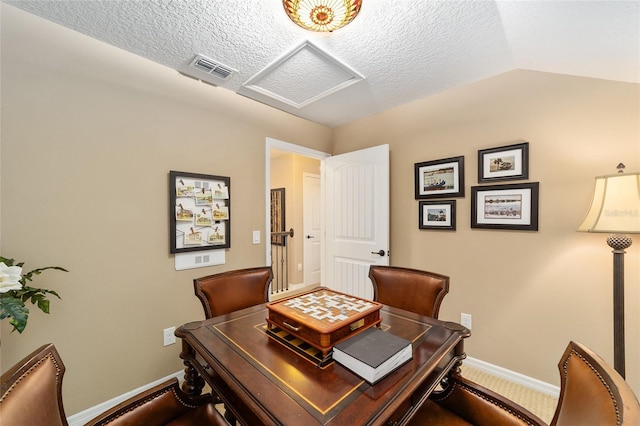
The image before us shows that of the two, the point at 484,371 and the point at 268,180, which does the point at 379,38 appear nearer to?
the point at 268,180

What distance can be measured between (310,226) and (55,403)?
13.6 ft

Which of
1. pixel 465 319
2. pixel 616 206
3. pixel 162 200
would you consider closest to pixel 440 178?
pixel 616 206

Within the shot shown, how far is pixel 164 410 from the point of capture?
1045mm

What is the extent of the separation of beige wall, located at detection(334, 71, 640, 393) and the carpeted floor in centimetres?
12

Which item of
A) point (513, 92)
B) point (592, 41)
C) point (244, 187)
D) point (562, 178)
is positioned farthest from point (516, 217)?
point (244, 187)

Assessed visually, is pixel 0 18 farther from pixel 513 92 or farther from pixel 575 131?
pixel 575 131

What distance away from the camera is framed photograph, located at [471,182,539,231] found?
198 cm

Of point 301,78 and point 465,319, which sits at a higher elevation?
point 301,78

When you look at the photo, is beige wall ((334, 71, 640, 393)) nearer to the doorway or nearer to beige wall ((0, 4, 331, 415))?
beige wall ((0, 4, 331, 415))

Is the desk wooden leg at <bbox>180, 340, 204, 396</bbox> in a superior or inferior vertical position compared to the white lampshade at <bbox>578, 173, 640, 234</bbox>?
inferior

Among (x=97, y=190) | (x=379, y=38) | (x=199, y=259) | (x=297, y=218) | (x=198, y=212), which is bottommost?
(x=199, y=259)

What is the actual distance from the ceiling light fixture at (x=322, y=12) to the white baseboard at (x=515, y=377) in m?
2.78

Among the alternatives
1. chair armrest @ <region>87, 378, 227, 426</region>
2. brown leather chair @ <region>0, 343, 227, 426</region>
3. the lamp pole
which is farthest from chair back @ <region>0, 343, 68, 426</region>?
the lamp pole

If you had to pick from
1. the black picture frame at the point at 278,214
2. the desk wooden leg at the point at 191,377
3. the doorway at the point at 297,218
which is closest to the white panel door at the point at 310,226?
the doorway at the point at 297,218
